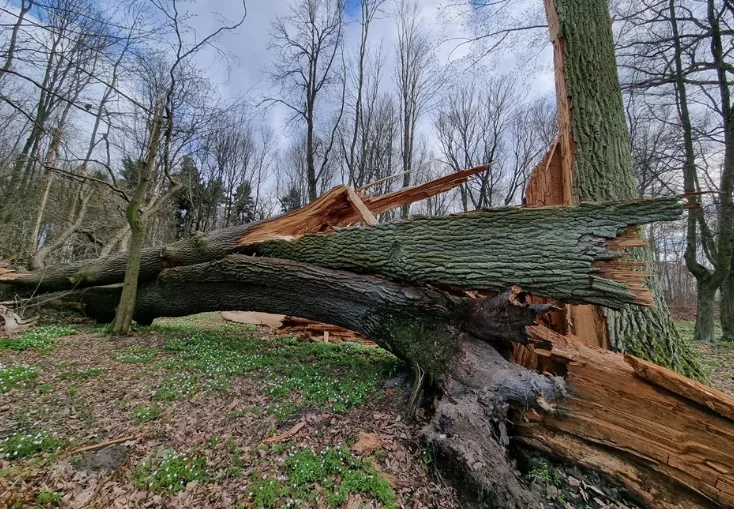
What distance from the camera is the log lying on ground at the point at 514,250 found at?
92.7 inches

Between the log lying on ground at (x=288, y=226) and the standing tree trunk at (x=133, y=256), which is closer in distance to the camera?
the log lying on ground at (x=288, y=226)

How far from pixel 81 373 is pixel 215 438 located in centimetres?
212

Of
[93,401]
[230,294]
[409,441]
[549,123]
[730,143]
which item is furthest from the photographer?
[549,123]

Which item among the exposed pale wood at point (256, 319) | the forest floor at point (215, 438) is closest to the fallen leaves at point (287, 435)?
the forest floor at point (215, 438)

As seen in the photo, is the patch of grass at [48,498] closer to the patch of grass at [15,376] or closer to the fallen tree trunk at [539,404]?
the patch of grass at [15,376]

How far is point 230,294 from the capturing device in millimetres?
4758

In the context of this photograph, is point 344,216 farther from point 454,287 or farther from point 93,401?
point 93,401

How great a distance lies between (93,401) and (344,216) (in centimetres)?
361

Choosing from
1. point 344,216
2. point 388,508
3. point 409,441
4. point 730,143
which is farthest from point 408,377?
point 730,143

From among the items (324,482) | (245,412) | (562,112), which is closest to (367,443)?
(324,482)

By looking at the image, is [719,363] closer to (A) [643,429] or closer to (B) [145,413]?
(A) [643,429]

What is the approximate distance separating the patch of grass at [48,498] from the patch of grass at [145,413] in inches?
30.3

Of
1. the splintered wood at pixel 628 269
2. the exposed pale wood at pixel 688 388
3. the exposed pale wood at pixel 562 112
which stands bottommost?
the exposed pale wood at pixel 688 388

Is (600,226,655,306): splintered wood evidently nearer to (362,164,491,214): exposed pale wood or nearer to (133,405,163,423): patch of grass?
(362,164,491,214): exposed pale wood
